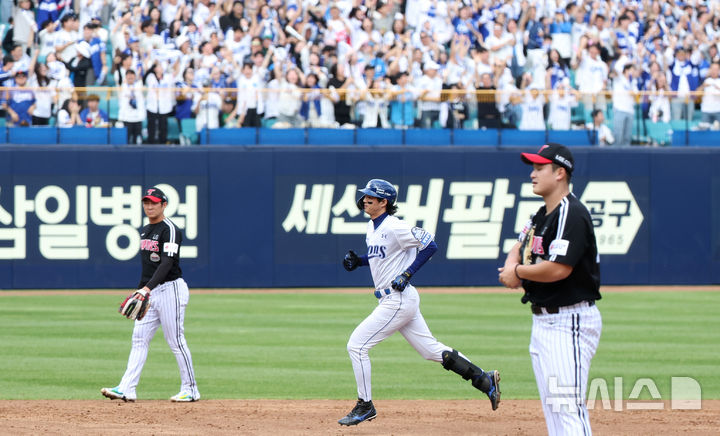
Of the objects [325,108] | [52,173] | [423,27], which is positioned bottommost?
[52,173]

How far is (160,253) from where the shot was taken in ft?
33.0

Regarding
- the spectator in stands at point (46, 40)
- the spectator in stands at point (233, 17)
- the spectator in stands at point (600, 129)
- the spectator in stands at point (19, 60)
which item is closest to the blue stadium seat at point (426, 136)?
the spectator in stands at point (600, 129)

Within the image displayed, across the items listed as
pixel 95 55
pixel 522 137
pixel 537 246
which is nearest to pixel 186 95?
pixel 95 55

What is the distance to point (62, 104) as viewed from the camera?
21359 millimetres

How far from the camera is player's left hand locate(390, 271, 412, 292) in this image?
29.2 feet

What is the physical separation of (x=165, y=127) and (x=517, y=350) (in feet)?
35.3

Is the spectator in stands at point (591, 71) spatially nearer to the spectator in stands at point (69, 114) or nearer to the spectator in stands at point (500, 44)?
the spectator in stands at point (500, 44)

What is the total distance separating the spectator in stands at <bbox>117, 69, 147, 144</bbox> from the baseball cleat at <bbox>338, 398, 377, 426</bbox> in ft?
45.0

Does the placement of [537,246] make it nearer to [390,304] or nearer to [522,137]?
[390,304]

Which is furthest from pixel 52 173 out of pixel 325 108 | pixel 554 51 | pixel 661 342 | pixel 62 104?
pixel 661 342

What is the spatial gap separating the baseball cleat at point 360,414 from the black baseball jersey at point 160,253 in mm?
2283

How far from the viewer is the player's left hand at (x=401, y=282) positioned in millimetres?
8891

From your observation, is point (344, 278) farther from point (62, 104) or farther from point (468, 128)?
point (62, 104)

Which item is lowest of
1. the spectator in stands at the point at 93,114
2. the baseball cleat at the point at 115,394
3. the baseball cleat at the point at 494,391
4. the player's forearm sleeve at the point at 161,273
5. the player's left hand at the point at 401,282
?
the baseball cleat at the point at 115,394
